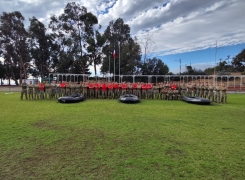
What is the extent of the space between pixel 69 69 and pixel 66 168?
135 feet

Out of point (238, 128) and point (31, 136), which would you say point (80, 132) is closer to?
point (31, 136)

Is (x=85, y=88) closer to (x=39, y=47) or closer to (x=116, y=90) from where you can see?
(x=116, y=90)

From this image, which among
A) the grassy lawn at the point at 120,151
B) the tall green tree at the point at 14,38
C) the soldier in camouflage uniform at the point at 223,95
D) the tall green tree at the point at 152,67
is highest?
the tall green tree at the point at 14,38

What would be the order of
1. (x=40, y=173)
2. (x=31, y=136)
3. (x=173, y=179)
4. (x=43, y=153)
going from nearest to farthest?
(x=173, y=179) < (x=40, y=173) < (x=43, y=153) < (x=31, y=136)

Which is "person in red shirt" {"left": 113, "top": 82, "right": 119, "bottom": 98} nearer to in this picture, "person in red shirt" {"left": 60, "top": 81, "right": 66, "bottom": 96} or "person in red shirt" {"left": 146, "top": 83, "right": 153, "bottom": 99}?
"person in red shirt" {"left": 146, "top": 83, "right": 153, "bottom": 99}

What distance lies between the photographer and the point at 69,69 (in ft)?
140

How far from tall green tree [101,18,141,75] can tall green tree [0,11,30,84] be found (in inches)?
789

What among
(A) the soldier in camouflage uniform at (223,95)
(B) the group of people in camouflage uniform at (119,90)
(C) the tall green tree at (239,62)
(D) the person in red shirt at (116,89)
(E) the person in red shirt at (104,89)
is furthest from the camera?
(C) the tall green tree at (239,62)

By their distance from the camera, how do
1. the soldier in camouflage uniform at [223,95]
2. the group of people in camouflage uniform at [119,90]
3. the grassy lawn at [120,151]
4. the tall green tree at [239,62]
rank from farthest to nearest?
1. the tall green tree at [239,62]
2. the group of people in camouflage uniform at [119,90]
3. the soldier in camouflage uniform at [223,95]
4. the grassy lawn at [120,151]

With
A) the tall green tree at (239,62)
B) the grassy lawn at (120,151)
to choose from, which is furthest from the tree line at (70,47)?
the grassy lawn at (120,151)

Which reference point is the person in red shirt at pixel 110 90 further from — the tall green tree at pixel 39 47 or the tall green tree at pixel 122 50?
the tall green tree at pixel 39 47

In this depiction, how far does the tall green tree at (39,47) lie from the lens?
4388cm

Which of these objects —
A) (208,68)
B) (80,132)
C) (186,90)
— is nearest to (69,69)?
(186,90)

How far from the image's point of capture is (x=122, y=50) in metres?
42.5
